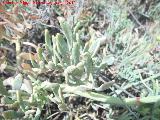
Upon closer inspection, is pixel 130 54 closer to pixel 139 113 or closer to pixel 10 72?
pixel 139 113

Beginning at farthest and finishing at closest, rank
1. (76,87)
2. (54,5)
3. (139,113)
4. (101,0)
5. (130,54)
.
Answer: (101,0)
(54,5)
(130,54)
(139,113)
(76,87)

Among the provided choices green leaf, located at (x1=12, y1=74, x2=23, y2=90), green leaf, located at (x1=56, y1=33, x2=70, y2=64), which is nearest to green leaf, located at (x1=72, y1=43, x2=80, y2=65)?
green leaf, located at (x1=56, y1=33, x2=70, y2=64)

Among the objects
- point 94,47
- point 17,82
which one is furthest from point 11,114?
point 94,47

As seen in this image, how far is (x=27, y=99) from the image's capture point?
149 cm

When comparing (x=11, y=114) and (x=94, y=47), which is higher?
(x=94, y=47)

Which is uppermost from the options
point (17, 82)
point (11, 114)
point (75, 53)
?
point (75, 53)

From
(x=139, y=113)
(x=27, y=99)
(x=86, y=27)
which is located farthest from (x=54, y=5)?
(x=139, y=113)

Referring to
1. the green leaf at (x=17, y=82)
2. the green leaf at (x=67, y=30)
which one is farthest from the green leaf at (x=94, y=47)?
the green leaf at (x=17, y=82)

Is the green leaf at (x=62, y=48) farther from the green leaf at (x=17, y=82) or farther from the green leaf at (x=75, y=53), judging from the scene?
the green leaf at (x=17, y=82)

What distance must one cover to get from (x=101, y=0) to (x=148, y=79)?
640 mm

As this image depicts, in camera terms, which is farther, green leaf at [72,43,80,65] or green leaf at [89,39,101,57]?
green leaf at [89,39,101,57]

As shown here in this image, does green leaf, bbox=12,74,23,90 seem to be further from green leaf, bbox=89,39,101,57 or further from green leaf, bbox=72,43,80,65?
green leaf, bbox=89,39,101,57

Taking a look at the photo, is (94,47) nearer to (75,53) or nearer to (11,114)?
(75,53)

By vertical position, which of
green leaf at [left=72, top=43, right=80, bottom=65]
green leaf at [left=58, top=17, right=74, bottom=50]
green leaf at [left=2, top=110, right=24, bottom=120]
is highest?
green leaf at [left=58, top=17, right=74, bottom=50]
